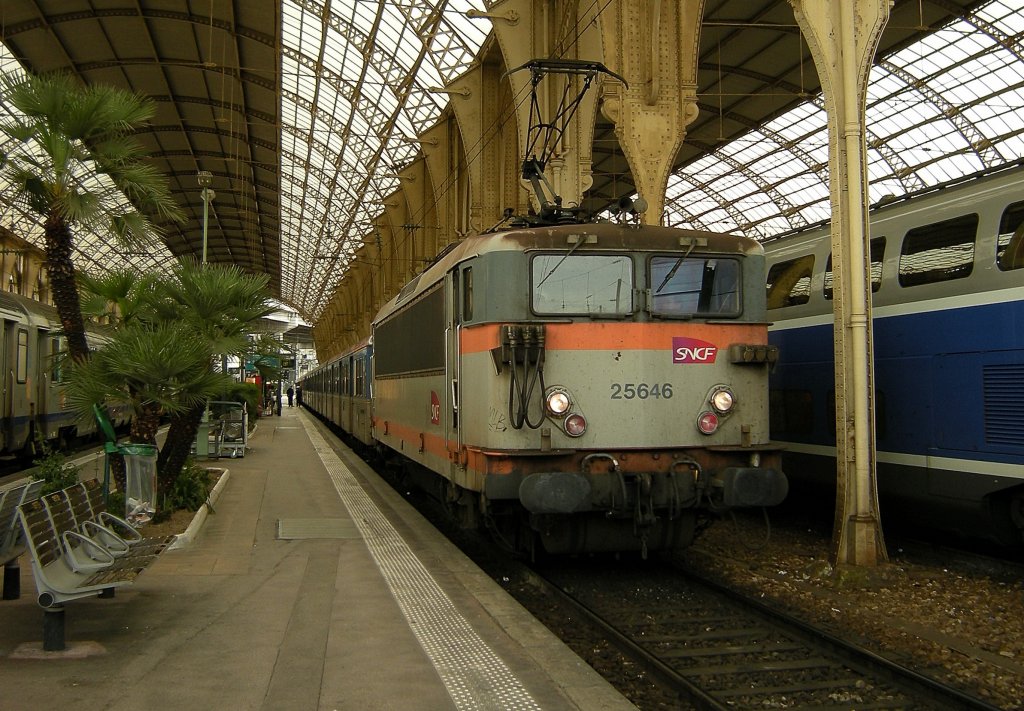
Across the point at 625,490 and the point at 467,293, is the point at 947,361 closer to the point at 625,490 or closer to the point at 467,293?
the point at 625,490

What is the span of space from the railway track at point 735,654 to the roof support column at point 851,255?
1868 millimetres

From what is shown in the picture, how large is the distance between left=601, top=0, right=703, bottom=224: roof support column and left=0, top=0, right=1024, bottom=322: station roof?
9607mm

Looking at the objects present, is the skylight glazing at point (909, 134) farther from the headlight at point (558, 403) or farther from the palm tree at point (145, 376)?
the palm tree at point (145, 376)

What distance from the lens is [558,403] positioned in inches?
298

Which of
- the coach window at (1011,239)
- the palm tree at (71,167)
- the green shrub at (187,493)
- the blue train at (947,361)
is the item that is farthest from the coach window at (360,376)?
the coach window at (1011,239)

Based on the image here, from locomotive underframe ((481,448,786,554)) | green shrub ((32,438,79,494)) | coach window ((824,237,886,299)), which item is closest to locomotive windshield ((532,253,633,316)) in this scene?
locomotive underframe ((481,448,786,554))

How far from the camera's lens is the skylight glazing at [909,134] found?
101 ft

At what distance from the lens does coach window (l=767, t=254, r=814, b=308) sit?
473 inches

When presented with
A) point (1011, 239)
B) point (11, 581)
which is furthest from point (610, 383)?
point (11, 581)

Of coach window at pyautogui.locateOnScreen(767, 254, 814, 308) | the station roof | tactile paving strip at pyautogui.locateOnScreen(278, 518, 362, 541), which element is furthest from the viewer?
the station roof

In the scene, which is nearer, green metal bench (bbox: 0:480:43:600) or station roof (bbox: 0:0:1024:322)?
green metal bench (bbox: 0:480:43:600)

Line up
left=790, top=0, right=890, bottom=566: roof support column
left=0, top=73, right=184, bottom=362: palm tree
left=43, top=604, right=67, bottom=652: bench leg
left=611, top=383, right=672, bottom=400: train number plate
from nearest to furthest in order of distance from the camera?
1. left=43, top=604, right=67, bottom=652: bench leg
2. left=611, top=383, right=672, bottom=400: train number plate
3. left=790, top=0, right=890, bottom=566: roof support column
4. left=0, top=73, right=184, bottom=362: palm tree

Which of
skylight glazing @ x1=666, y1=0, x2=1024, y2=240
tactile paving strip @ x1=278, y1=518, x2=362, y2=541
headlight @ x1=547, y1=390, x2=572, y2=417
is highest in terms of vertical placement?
skylight glazing @ x1=666, y1=0, x2=1024, y2=240

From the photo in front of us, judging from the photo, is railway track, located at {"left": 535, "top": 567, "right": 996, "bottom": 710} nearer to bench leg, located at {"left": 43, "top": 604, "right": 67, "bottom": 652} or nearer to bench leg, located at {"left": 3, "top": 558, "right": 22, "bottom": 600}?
bench leg, located at {"left": 43, "top": 604, "right": 67, "bottom": 652}
